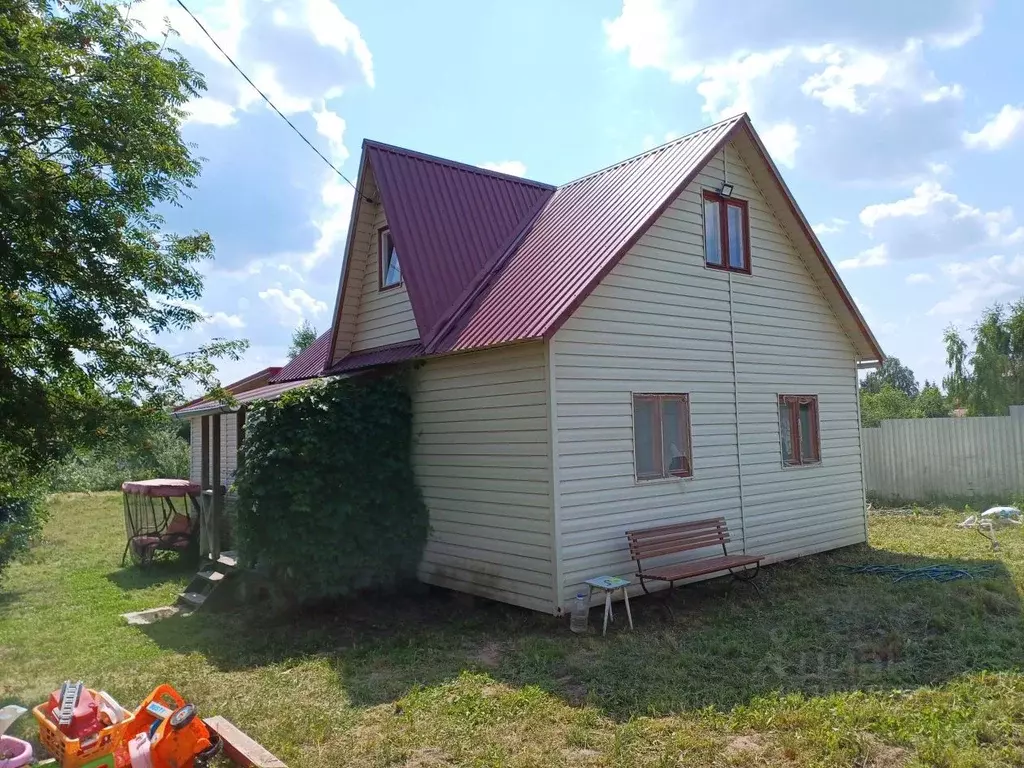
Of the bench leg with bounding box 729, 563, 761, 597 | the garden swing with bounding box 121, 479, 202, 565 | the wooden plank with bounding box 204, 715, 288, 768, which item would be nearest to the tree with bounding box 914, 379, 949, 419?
the bench leg with bounding box 729, 563, 761, 597

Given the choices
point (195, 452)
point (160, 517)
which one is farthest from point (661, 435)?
point (195, 452)

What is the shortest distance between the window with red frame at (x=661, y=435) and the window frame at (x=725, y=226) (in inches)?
89.8

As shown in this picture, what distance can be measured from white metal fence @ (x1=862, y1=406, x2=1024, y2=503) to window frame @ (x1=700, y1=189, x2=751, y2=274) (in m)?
8.25

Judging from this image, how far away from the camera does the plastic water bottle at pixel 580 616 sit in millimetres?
8210

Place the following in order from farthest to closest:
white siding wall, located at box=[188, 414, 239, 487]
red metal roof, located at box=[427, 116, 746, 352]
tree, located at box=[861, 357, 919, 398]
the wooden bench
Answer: tree, located at box=[861, 357, 919, 398]
white siding wall, located at box=[188, 414, 239, 487]
the wooden bench
red metal roof, located at box=[427, 116, 746, 352]

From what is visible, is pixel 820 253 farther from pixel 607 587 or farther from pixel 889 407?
pixel 889 407

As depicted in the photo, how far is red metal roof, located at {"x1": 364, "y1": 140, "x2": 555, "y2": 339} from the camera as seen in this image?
35.7ft

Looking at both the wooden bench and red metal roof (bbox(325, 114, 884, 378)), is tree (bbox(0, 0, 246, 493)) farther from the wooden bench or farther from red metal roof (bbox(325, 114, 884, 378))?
the wooden bench

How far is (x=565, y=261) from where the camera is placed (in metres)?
9.79

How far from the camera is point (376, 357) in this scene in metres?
11.5

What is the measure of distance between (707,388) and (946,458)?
399 inches

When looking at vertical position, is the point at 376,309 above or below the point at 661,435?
above

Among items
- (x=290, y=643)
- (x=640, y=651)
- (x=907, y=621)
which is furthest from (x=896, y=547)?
(x=290, y=643)

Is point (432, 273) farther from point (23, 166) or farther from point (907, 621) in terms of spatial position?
point (907, 621)
